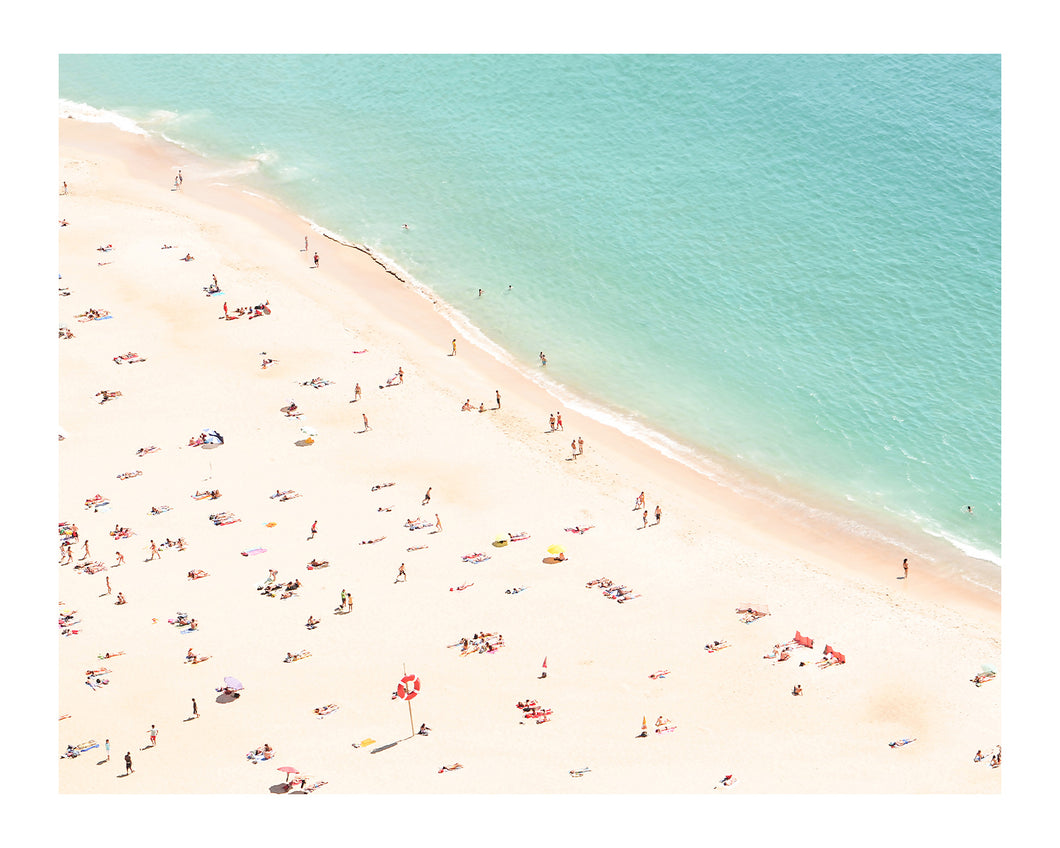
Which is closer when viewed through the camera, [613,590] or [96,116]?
[613,590]

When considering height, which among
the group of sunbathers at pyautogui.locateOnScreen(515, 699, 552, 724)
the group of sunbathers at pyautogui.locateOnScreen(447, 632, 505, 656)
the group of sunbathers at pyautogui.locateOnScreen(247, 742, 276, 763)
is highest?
the group of sunbathers at pyautogui.locateOnScreen(447, 632, 505, 656)

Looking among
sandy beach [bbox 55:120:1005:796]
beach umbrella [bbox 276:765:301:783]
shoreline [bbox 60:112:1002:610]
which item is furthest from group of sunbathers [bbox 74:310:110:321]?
beach umbrella [bbox 276:765:301:783]

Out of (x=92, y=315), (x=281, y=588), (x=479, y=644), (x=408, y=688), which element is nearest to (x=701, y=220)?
(x=92, y=315)

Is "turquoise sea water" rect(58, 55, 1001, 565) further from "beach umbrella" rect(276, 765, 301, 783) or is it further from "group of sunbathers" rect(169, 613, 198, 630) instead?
"beach umbrella" rect(276, 765, 301, 783)

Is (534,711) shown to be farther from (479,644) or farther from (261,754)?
(261,754)

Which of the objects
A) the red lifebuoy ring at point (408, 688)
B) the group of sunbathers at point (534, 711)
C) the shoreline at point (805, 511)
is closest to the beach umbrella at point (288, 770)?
the red lifebuoy ring at point (408, 688)

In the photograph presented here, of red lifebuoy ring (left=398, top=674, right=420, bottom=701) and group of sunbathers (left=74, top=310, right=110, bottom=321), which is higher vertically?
group of sunbathers (left=74, top=310, right=110, bottom=321)

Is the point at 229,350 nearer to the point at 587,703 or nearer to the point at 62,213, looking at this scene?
the point at 62,213
